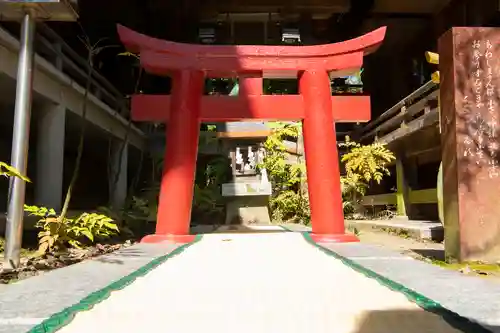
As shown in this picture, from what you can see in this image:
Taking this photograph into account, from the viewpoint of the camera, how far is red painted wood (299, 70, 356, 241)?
7281 millimetres

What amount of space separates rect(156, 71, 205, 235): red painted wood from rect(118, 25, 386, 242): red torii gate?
2cm

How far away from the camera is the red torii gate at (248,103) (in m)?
7.38


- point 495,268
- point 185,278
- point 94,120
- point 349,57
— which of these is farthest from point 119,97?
point 495,268

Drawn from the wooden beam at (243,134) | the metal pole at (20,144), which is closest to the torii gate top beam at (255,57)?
the metal pole at (20,144)

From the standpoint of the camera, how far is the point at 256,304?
2.78 metres

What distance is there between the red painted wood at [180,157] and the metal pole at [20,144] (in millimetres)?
3228

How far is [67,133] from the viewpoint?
1118 centimetres

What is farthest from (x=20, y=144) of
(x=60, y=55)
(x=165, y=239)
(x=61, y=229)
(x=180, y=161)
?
(x=60, y=55)

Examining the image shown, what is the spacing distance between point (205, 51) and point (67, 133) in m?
5.14

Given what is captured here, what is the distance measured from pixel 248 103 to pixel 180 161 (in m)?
1.54

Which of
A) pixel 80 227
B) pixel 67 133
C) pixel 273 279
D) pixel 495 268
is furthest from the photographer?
pixel 67 133

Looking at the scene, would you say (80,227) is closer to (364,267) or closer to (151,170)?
(364,267)

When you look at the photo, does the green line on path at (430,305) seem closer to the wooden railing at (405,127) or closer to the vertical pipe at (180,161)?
the vertical pipe at (180,161)

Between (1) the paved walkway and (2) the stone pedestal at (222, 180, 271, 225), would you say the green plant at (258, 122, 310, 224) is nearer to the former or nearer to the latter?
(2) the stone pedestal at (222, 180, 271, 225)
